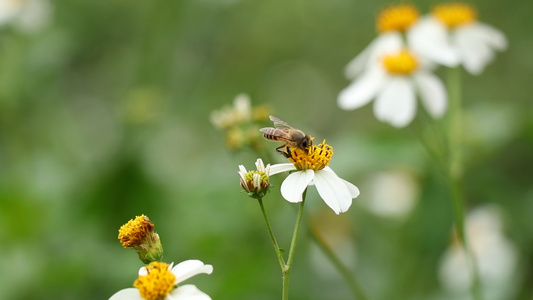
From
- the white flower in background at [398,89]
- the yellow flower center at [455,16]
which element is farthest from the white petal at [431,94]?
the yellow flower center at [455,16]

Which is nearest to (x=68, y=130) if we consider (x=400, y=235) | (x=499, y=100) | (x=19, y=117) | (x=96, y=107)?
(x=19, y=117)

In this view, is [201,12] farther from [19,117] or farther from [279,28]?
[19,117]

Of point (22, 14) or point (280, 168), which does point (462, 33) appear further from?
point (22, 14)

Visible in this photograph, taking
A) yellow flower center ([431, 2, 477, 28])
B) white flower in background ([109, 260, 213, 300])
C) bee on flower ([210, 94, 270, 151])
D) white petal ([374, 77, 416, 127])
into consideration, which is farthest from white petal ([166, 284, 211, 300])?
yellow flower center ([431, 2, 477, 28])

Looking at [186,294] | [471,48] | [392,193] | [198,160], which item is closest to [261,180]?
[186,294]

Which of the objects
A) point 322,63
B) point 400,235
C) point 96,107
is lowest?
point 400,235

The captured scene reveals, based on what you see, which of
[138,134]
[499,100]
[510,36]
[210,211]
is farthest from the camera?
[510,36]

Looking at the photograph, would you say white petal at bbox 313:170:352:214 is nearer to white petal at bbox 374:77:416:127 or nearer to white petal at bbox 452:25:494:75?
white petal at bbox 374:77:416:127
